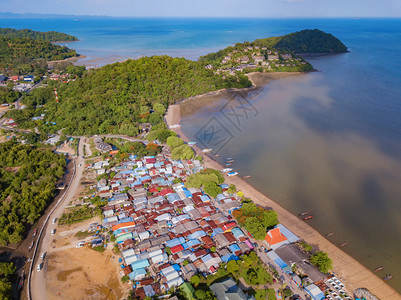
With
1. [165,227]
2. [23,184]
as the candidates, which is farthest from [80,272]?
[23,184]

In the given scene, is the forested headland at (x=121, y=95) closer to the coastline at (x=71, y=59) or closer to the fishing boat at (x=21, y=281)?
the fishing boat at (x=21, y=281)

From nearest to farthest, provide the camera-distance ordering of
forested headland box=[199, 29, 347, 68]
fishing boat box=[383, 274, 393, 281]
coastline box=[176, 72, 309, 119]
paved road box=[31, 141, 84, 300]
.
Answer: paved road box=[31, 141, 84, 300] < fishing boat box=[383, 274, 393, 281] < coastline box=[176, 72, 309, 119] < forested headland box=[199, 29, 347, 68]

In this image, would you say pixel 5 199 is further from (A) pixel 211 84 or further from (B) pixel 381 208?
(A) pixel 211 84

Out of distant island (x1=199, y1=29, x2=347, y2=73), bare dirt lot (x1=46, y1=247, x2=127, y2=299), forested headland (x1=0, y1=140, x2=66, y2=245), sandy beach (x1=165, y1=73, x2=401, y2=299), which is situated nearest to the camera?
bare dirt lot (x1=46, y1=247, x2=127, y2=299)

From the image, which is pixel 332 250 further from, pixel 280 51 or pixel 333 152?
pixel 280 51

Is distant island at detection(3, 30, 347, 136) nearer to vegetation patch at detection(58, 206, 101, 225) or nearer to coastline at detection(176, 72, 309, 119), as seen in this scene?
coastline at detection(176, 72, 309, 119)

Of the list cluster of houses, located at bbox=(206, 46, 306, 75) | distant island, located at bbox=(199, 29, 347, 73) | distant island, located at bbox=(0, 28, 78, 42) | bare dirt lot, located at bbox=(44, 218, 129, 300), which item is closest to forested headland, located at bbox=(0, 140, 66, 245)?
bare dirt lot, located at bbox=(44, 218, 129, 300)

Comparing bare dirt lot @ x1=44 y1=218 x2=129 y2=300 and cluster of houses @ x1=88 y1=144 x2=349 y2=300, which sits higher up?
cluster of houses @ x1=88 y1=144 x2=349 y2=300
